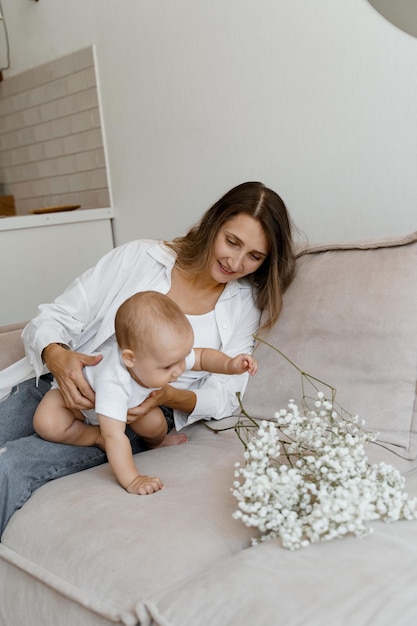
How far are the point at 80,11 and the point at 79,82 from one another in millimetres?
329

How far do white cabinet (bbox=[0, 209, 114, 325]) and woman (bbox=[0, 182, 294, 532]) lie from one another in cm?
126

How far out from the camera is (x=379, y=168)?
2426 mm

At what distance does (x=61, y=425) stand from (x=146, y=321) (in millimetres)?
405

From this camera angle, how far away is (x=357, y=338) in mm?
1831

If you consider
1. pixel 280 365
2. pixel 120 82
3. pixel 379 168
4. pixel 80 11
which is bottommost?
pixel 280 365

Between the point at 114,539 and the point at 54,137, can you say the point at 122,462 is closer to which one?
the point at 114,539

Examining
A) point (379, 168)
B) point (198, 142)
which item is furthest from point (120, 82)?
point (379, 168)

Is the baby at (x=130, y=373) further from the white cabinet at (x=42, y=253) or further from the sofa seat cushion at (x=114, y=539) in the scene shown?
the white cabinet at (x=42, y=253)

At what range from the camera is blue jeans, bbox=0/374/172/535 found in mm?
1699

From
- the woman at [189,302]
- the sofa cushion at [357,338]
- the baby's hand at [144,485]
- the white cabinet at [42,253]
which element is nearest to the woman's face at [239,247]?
the woman at [189,302]

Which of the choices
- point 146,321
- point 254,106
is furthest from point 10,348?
point 254,106

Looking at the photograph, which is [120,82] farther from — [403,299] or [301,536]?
[301,536]

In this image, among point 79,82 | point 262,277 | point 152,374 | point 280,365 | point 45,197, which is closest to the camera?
point 152,374

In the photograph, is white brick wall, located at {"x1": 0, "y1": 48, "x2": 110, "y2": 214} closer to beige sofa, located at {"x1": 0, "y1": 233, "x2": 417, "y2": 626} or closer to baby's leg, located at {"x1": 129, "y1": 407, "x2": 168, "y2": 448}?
beige sofa, located at {"x1": 0, "y1": 233, "x2": 417, "y2": 626}
